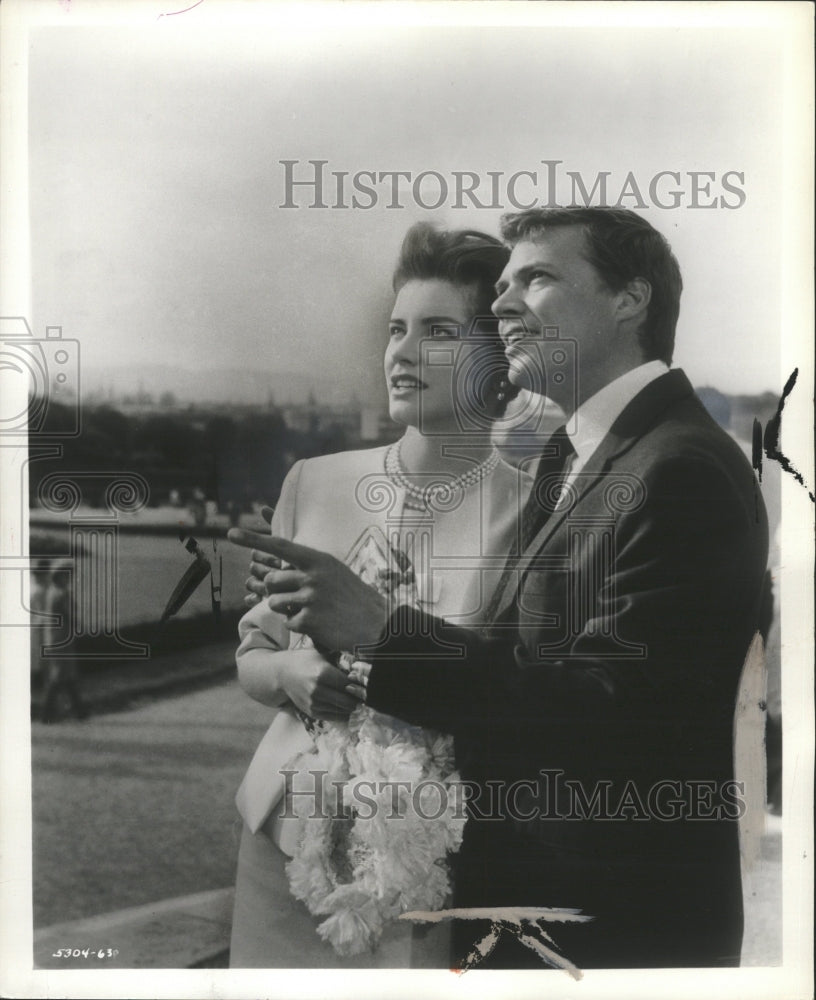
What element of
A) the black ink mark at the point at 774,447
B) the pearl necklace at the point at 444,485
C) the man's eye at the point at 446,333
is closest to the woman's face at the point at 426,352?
the man's eye at the point at 446,333

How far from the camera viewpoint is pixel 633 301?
8.54 feet

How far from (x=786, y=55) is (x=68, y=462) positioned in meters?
1.96

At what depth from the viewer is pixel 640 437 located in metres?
2.58

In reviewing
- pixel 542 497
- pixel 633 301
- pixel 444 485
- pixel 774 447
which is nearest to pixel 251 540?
pixel 444 485

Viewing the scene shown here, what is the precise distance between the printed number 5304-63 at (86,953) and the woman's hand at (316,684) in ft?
2.47

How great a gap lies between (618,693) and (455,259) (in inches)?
42.5

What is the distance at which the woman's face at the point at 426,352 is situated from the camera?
8.53 feet

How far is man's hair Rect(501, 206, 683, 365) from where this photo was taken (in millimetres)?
2600

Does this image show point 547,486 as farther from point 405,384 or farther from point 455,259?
point 455,259

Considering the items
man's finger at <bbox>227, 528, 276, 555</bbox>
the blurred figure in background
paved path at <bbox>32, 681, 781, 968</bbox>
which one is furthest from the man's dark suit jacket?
the blurred figure in background

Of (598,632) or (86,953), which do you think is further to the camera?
(86,953)

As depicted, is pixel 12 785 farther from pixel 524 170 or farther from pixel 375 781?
pixel 524 170

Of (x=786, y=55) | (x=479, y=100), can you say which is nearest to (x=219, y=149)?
(x=479, y=100)

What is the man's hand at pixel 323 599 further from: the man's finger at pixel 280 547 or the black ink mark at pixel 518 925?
the black ink mark at pixel 518 925
